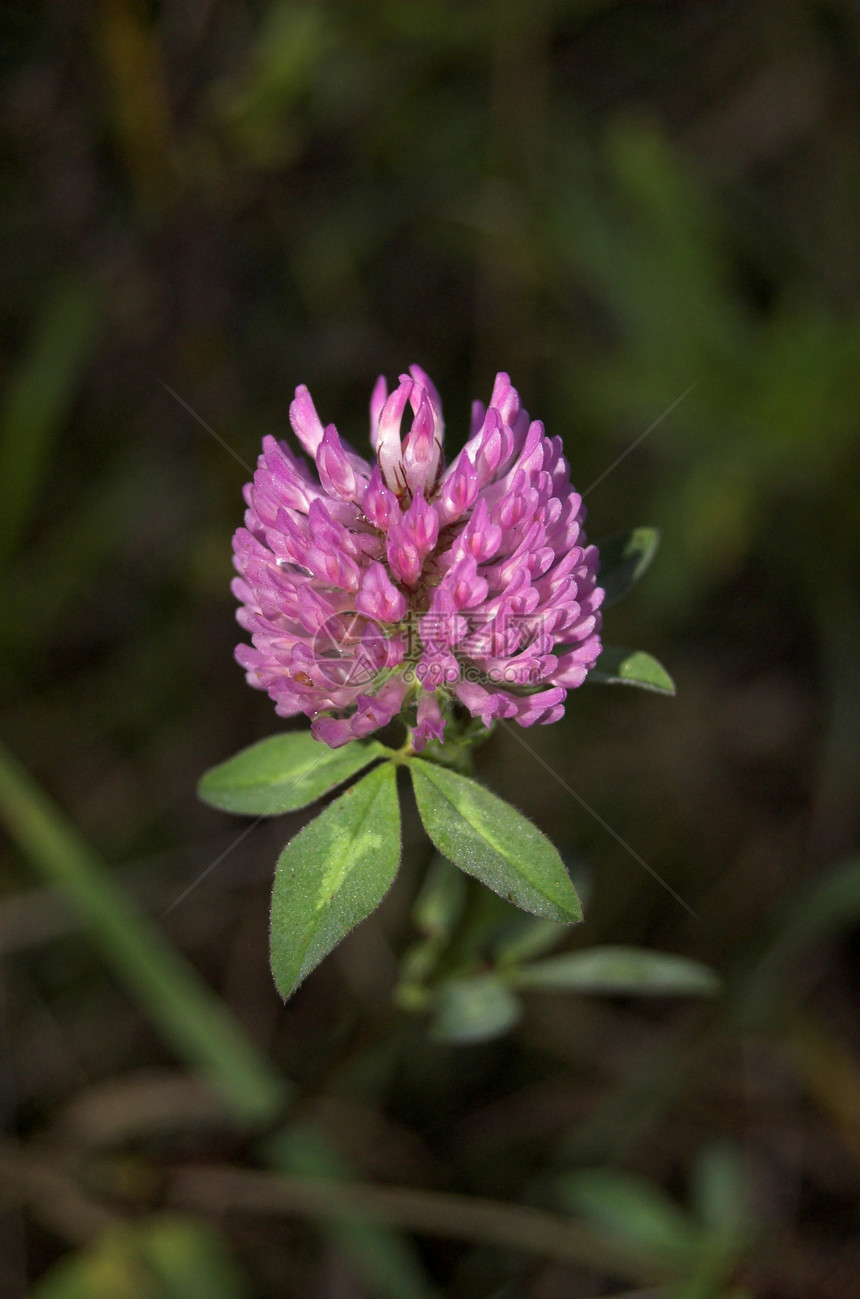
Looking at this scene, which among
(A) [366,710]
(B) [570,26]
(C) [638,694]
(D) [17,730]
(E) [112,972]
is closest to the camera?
(A) [366,710]

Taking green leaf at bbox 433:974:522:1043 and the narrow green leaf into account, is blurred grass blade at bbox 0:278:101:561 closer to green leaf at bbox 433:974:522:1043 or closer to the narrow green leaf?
the narrow green leaf

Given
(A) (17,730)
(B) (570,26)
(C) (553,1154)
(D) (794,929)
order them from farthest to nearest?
(B) (570,26)
(A) (17,730)
(C) (553,1154)
(D) (794,929)

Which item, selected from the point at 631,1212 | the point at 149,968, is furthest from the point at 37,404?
the point at 631,1212

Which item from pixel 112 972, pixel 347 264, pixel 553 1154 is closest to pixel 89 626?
pixel 112 972

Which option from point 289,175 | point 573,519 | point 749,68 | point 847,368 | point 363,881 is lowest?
point 847,368

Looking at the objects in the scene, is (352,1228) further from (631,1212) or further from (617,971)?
(617,971)

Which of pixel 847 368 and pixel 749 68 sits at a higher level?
pixel 749 68

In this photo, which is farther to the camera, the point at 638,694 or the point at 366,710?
the point at 638,694

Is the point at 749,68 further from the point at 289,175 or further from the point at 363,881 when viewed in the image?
the point at 363,881
